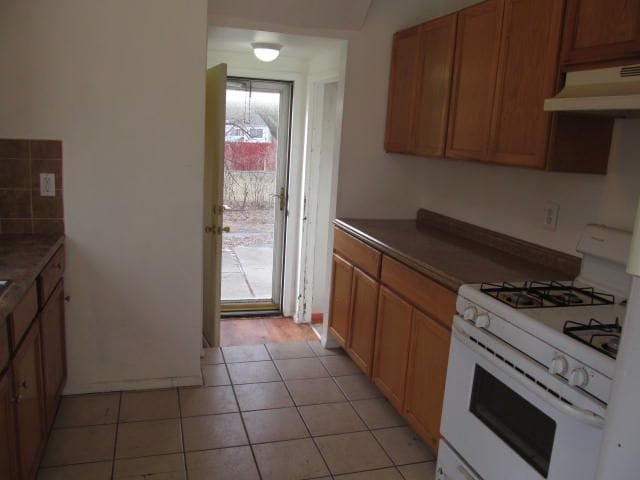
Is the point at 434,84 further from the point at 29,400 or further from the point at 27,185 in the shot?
the point at 29,400

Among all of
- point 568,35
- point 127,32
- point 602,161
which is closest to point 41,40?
point 127,32

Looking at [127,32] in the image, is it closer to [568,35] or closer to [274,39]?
[274,39]

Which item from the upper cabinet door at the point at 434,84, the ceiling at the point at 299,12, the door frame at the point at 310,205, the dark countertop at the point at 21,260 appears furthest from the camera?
the door frame at the point at 310,205

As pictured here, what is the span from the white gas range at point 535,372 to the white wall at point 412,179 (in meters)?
0.35

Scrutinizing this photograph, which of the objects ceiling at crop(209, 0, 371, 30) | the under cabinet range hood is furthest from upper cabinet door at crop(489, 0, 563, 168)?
ceiling at crop(209, 0, 371, 30)

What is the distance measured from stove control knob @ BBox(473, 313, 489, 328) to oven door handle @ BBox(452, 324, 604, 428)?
0.09 m

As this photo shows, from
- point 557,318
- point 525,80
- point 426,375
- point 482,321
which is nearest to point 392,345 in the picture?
point 426,375

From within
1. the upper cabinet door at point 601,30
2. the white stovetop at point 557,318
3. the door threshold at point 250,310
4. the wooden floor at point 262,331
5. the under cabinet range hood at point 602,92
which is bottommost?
the wooden floor at point 262,331

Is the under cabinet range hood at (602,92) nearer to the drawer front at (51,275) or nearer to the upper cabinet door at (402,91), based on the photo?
the upper cabinet door at (402,91)

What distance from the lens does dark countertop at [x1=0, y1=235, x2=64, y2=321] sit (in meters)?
1.74

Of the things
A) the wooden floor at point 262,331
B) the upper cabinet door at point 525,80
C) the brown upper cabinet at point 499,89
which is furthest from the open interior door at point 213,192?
the upper cabinet door at point 525,80

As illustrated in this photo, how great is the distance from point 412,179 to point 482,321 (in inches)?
72.2

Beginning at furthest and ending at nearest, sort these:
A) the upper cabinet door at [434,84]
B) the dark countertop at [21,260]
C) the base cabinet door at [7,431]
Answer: the upper cabinet door at [434,84]
the dark countertop at [21,260]
the base cabinet door at [7,431]

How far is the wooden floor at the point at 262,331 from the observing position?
401cm
